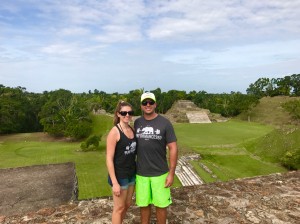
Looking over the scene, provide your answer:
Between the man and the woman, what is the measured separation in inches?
4.9

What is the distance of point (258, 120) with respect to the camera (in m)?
50.3

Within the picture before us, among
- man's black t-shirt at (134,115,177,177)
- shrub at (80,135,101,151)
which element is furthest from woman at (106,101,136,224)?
shrub at (80,135,101,151)

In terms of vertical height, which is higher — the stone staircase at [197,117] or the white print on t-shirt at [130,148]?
the white print on t-shirt at [130,148]

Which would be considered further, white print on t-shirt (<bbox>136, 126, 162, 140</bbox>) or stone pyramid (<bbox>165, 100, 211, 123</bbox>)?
stone pyramid (<bbox>165, 100, 211, 123</bbox>)

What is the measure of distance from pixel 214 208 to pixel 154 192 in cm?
131

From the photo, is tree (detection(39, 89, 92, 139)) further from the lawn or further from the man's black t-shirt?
the man's black t-shirt

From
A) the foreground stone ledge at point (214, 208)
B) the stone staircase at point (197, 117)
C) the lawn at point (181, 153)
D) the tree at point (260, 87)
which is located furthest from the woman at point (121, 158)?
the tree at point (260, 87)

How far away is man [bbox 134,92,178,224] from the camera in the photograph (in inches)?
142

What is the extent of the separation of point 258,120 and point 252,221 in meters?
49.9

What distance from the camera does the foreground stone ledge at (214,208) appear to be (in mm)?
4047

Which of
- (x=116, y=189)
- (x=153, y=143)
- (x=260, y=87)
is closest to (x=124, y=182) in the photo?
(x=116, y=189)

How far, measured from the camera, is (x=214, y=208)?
439cm

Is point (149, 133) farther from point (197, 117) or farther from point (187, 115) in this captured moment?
point (187, 115)

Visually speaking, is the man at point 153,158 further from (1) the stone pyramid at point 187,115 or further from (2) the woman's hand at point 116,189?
(1) the stone pyramid at point 187,115
